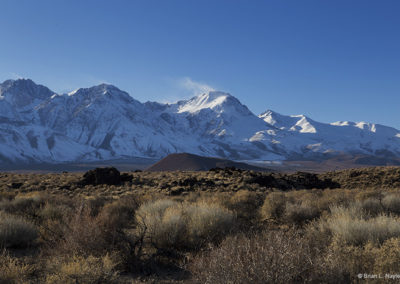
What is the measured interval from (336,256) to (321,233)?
1.94 meters

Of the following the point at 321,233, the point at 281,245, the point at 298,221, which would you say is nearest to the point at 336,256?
the point at 281,245

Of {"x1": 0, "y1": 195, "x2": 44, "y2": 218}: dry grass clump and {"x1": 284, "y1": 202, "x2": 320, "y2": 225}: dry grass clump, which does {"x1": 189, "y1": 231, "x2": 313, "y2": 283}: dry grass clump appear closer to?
{"x1": 284, "y1": 202, "x2": 320, "y2": 225}: dry grass clump

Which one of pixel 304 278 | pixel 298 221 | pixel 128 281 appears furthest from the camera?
pixel 298 221

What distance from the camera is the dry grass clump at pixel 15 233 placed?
26.6ft

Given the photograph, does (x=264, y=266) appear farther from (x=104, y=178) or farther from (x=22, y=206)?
(x=104, y=178)

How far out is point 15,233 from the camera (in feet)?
27.0

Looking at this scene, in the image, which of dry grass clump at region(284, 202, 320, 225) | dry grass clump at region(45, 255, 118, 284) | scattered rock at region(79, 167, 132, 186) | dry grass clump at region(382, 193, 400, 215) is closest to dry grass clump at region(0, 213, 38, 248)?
dry grass clump at region(45, 255, 118, 284)

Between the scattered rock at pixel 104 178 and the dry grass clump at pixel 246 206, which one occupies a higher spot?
the dry grass clump at pixel 246 206

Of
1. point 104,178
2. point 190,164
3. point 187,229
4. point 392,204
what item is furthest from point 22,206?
point 190,164

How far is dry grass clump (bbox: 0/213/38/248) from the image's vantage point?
8102 mm

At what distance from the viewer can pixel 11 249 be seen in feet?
26.8

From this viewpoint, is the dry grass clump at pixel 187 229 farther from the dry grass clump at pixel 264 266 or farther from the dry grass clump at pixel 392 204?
the dry grass clump at pixel 392 204

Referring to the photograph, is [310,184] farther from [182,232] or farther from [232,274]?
[232,274]

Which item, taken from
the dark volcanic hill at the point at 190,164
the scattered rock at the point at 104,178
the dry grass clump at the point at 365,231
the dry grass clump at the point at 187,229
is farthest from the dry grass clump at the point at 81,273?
the dark volcanic hill at the point at 190,164
